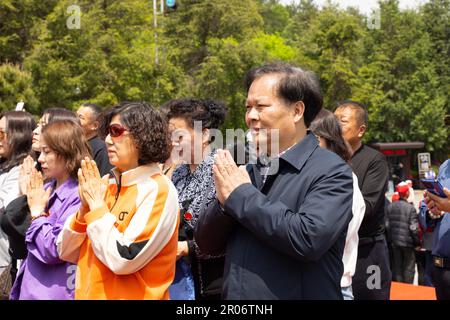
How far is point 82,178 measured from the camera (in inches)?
115

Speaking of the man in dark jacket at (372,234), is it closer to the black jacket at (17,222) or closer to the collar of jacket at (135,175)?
the collar of jacket at (135,175)

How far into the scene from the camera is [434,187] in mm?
3688

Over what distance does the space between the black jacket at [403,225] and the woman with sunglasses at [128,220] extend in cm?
638

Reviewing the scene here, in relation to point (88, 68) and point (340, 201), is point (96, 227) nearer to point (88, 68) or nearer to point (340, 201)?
point (340, 201)

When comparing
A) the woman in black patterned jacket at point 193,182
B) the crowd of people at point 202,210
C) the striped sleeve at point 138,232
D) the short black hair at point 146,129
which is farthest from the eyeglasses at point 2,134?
the striped sleeve at point 138,232

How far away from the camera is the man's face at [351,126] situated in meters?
5.21

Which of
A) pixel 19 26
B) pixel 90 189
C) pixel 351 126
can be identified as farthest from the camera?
pixel 19 26

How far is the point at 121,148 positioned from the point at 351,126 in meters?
2.79

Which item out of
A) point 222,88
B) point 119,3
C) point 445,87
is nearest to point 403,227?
point 119,3

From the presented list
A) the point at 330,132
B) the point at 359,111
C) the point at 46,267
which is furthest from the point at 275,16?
the point at 46,267

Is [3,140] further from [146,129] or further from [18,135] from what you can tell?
[146,129]

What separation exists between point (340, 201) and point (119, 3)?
20.6 meters

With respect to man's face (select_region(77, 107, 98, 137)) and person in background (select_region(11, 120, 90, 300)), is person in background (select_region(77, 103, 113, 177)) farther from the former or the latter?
person in background (select_region(11, 120, 90, 300))

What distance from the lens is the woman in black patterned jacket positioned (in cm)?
362
